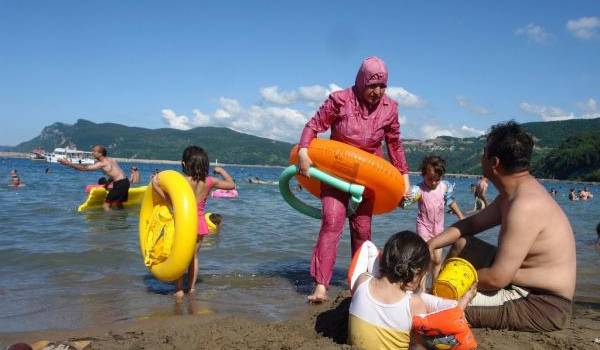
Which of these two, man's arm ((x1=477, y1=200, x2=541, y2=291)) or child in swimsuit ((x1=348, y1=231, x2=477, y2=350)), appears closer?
child in swimsuit ((x1=348, y1=231, x2=477, y2=350))

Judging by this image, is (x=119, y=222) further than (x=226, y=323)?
Yes

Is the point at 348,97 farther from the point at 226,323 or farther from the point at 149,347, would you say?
the point at 149,347

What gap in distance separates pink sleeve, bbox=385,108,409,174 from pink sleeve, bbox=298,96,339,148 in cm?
52

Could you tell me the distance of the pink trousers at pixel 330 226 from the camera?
438 cm

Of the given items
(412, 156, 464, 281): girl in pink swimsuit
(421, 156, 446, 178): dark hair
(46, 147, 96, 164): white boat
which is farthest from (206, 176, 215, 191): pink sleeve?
(46, 147, 96, 164): white boat

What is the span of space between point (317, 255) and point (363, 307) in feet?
5.36

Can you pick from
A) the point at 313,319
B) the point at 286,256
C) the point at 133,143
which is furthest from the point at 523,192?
the point at 133,143

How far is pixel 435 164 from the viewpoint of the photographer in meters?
5.71

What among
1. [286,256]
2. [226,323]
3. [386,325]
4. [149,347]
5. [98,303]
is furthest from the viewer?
[286,256]

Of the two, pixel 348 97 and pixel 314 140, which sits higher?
pixel 348 97

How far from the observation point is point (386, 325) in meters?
2.75

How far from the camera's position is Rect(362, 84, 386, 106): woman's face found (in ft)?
14.5

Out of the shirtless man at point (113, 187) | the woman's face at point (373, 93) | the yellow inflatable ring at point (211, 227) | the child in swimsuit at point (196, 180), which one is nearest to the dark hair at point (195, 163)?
the child in swimsuit at point (196, 180)

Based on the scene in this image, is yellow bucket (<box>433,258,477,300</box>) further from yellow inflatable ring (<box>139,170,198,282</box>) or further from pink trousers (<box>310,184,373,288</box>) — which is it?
yellow inflatable ring (<box>139,170,198,282</box>)
